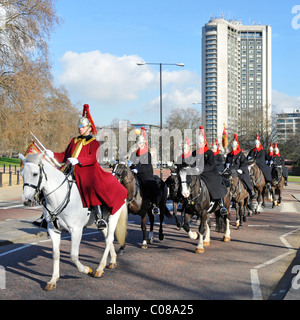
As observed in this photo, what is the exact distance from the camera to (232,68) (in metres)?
191

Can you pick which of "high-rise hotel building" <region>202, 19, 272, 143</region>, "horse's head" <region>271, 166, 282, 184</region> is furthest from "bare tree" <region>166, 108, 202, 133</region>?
"high-rise hotel building" <region>202, 19, 272, 143</region>

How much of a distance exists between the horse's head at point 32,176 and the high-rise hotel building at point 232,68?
161m

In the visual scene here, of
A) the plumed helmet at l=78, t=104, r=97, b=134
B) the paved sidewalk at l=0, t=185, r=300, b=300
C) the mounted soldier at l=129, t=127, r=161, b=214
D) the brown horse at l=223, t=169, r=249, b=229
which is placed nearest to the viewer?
the plumed helmet at l=78, t=104, r=97, b=134

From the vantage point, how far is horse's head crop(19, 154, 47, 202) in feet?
19.1

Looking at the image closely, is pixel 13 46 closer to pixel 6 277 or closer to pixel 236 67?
pixel 6 277

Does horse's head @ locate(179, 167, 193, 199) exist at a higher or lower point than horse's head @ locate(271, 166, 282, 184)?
higher

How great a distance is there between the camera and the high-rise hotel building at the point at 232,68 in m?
178

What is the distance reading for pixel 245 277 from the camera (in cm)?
708

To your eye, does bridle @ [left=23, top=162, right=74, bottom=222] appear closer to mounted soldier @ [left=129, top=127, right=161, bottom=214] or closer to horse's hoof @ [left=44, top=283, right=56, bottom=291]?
horse's hoof @ [left=44, top=283, right=56, bottom=291]

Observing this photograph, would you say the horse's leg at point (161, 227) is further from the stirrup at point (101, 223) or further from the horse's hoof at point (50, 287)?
the horse's hoof at point (50, 287)

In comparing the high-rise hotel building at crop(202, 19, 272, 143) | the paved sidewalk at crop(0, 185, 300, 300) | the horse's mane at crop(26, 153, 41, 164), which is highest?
the high-rise hotel building at crop(202, 19, 272, 143)

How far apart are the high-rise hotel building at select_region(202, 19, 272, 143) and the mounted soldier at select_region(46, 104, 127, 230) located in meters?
159

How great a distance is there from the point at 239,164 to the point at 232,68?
186 m

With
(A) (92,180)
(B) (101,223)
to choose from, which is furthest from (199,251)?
(A) (92,180)
